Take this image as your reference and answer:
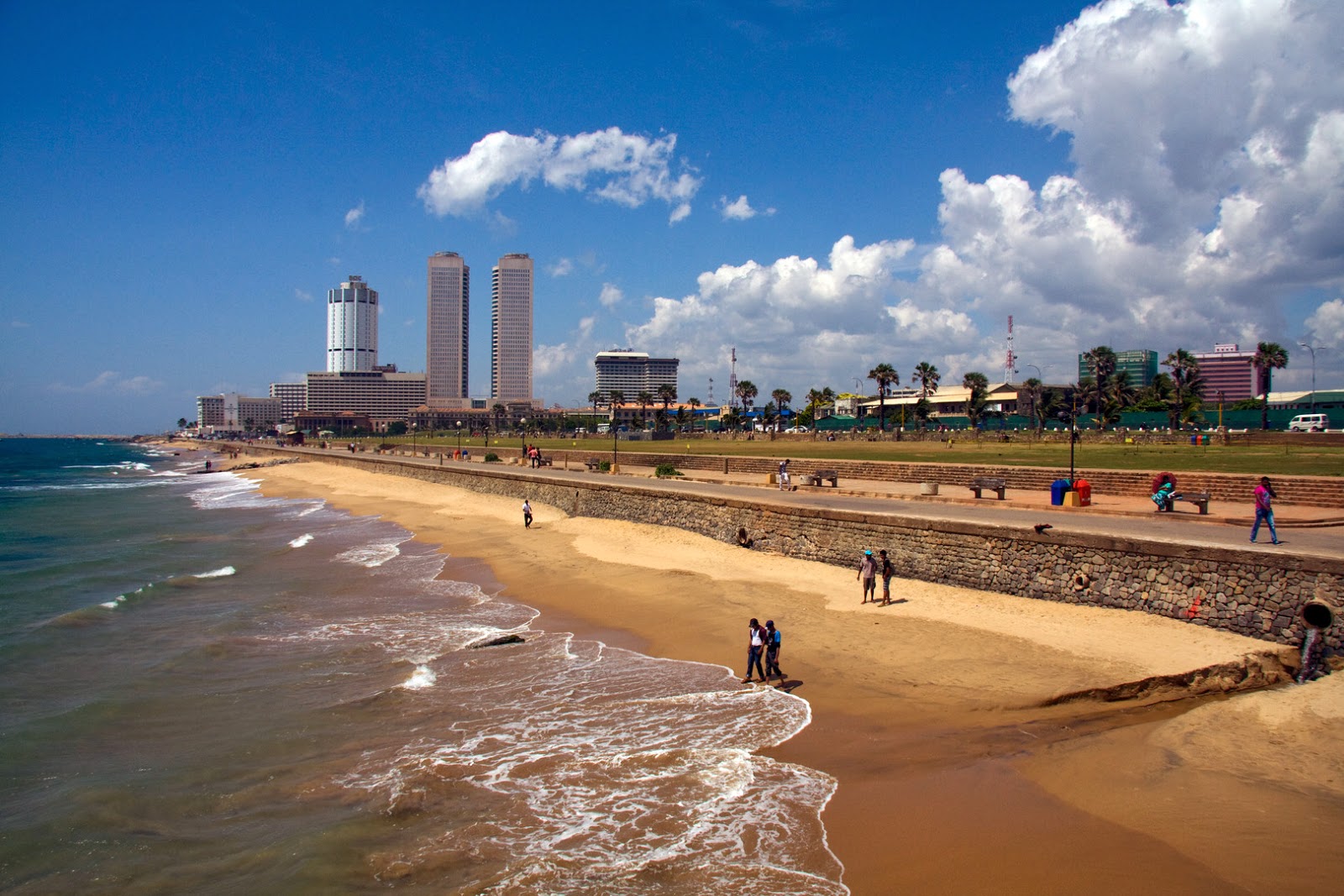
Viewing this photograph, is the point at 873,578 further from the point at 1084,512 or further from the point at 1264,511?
the point at 1084,512

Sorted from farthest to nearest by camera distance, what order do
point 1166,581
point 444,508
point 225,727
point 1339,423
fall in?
point 1339,423
point 444,508
point 1166,581
point 225,727

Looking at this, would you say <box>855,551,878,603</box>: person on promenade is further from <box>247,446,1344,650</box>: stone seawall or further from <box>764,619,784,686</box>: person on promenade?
<box>764,619,784,686</box>: person on promenade

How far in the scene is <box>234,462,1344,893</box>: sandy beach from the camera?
713cm

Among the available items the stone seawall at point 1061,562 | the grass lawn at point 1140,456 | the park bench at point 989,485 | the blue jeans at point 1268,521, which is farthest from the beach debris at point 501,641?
the grass lawn at point 1140,456

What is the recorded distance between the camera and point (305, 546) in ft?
94.0

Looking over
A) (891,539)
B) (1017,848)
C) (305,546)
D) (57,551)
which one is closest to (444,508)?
(305,546)

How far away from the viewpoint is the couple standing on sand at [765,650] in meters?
12.3

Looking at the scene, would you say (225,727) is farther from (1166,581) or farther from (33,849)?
(1166,581)

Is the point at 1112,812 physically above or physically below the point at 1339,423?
below

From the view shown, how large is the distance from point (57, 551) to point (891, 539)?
29442mm

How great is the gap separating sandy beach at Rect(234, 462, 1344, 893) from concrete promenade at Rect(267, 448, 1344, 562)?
2.62 meters

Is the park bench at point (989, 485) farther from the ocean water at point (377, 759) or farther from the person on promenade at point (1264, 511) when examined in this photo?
the ocean water at point (377, 759)

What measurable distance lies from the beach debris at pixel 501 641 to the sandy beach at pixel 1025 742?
1452 millimetres

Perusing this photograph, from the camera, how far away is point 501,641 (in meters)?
15.2
